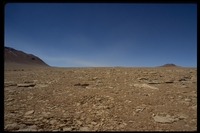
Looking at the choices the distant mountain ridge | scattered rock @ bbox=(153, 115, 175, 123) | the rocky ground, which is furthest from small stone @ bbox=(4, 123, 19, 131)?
the distant mountain ridge

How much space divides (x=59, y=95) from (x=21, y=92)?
187 cm

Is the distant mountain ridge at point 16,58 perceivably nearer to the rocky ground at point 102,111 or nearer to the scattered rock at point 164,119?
the rocky ground at point 102,111

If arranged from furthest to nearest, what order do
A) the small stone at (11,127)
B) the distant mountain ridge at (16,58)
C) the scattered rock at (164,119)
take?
the distant mountain ridge at (16,58) < the scattered rock at (164,119) < the small stone at (11,127)

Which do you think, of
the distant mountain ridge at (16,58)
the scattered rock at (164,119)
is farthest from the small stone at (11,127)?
the distant mountain ridge at (16,58)

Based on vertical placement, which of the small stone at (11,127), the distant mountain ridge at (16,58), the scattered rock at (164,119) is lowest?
the scattered rock at (164,119)

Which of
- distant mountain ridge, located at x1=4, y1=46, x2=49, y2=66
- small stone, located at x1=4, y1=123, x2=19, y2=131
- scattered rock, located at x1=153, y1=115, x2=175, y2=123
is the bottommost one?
scattered rock, located at x1=153, y1=115, x2=175, y2=123

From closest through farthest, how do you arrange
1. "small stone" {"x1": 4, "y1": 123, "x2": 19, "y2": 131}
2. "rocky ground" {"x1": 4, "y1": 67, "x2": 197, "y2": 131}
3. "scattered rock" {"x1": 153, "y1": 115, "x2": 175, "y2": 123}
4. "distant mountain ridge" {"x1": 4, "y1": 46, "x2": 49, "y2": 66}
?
"small stone" {"x1": 4, "y1": 123, "x2": 19, "y2": 131}
"rocky ground" {"x1": 4, "y1": 67, "x2": 197, "y2": 131}
"scattered rock" {"x1": 153, "y1": 115, "x2": 175, "y2": 123}
"distant mountain ridge" {"x1": 4, "y1": 46, "x2": 49, "y2": 66}

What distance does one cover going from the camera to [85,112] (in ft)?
13.4

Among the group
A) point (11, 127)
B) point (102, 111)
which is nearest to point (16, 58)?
point (11, 127)

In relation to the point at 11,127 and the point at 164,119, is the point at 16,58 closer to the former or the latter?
the point at 11,127

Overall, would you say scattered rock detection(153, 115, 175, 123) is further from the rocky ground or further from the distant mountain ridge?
the distant mountain ridge

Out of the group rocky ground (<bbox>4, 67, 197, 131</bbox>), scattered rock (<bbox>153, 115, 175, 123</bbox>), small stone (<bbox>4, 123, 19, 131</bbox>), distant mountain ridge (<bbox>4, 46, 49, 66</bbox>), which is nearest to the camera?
small stone (<bbox>4, 123, 19, 131</bbox>)

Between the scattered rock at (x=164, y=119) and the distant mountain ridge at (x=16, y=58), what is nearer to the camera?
the scattered rock at (x=164, y=119)

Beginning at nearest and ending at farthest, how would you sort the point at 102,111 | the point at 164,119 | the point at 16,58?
the point at 164,119 → the point at 102,111 → the point at 16,58
